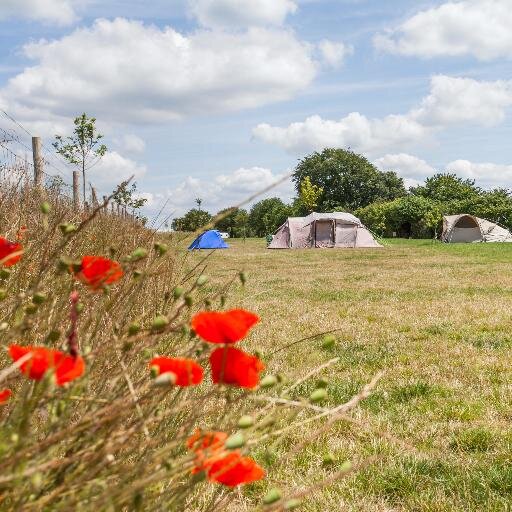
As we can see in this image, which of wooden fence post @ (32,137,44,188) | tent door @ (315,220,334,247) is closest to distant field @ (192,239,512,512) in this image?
wooden fence post @ (32,137,44,188)

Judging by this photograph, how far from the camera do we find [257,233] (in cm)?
6562

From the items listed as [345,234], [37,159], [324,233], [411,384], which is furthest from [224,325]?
[324,233]

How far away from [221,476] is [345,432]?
289cm

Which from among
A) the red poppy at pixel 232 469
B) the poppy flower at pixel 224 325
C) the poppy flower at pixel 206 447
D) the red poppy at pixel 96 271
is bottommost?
the red poppy at pixel 232 469

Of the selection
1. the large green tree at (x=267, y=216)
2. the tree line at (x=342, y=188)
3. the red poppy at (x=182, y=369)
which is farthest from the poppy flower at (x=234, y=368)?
the large green tree at (x=267, y=216)

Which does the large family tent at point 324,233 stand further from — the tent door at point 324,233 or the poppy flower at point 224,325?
the poppy flower at point 224,325

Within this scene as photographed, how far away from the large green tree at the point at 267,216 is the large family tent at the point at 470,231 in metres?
24.7

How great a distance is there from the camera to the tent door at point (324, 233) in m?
31.9

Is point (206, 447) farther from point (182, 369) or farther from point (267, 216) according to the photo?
Result: point (267, 216)

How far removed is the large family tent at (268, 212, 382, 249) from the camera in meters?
31.6

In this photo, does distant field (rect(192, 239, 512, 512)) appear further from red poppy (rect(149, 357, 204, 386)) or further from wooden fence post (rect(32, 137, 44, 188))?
wooden fence post (rect(32, 137, 44, 188))

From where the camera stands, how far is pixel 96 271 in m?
1.21

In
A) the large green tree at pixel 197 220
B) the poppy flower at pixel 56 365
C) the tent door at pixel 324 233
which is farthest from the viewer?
the tent door at pixel 324 233

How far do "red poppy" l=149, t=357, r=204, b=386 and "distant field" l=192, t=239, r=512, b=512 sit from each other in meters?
0.45
